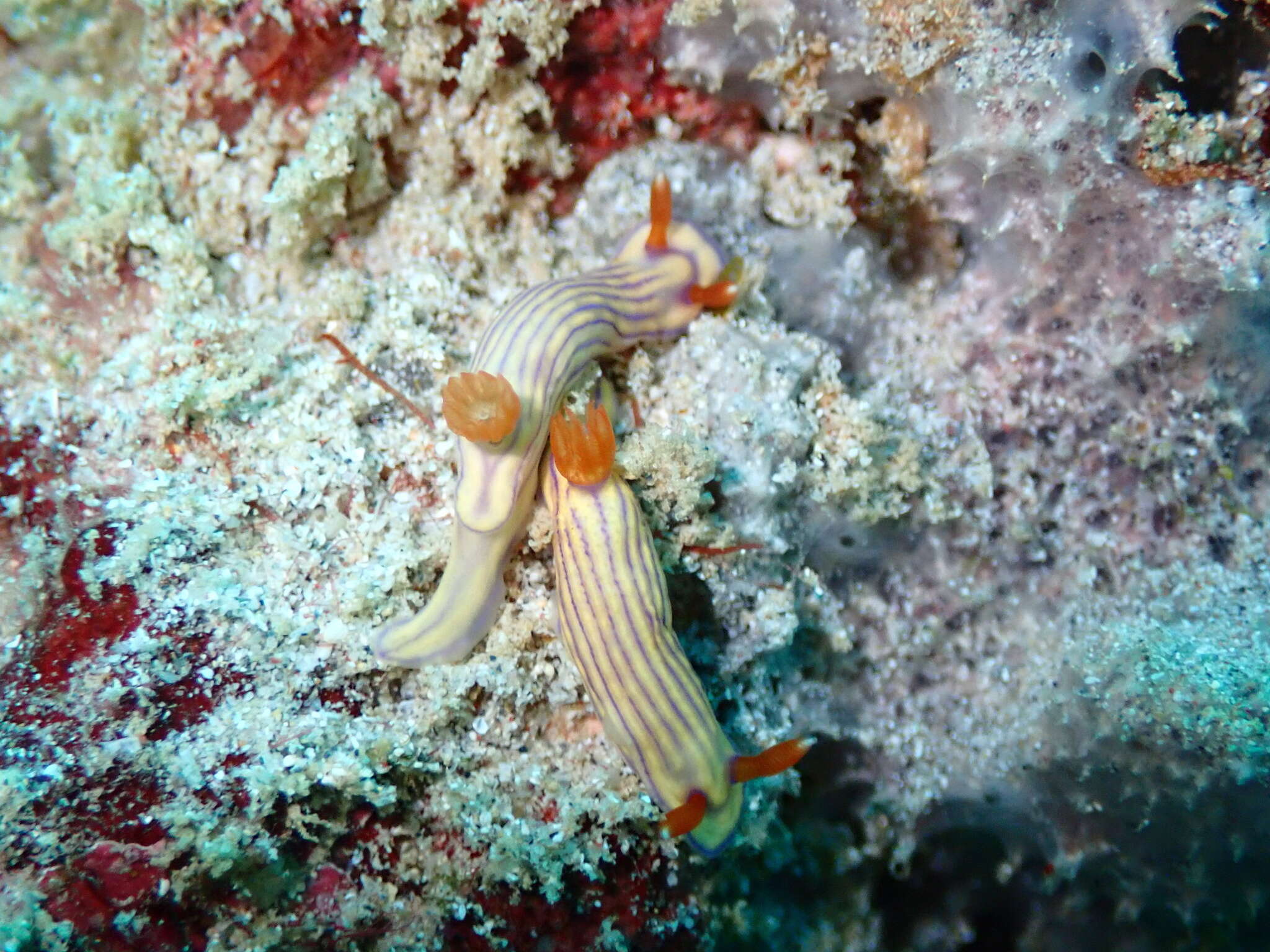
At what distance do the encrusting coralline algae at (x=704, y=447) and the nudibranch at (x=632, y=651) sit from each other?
18cm

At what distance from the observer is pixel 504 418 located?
207 cm

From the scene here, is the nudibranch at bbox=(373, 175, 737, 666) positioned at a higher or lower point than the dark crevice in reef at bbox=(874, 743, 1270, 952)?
higher

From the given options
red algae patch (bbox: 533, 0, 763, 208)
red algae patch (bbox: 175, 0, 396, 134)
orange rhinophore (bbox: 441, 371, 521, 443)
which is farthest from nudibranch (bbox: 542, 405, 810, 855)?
red algae patch (bbox: 175, 0, 396, 134)

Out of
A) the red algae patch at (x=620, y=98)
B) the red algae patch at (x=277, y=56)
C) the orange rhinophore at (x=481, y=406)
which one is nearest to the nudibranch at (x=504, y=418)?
the orange rhinophore at (x=481, y=406)

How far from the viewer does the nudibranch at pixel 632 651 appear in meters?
2.09

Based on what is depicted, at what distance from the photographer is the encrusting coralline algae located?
211 centimetres

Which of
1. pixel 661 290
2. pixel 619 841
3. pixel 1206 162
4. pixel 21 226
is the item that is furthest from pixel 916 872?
pixel 21 226

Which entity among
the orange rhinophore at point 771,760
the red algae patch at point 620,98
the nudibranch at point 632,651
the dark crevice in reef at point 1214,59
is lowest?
the orange rhinophore at point 771,760

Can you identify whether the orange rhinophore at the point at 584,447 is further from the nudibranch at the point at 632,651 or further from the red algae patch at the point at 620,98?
the red algae patch at the point at 620,98

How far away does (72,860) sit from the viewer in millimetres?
1652

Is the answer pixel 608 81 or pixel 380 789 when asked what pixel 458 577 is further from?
pixel 608 81

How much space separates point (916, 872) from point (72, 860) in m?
2.72

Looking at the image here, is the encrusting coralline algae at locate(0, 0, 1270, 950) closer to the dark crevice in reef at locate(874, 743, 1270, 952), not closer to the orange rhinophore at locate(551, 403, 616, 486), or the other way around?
the dark crevice in reef at locate(874, 743, 1270, 952)

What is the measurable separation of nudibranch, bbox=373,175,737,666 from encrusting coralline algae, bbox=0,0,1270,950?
0.32 feet
